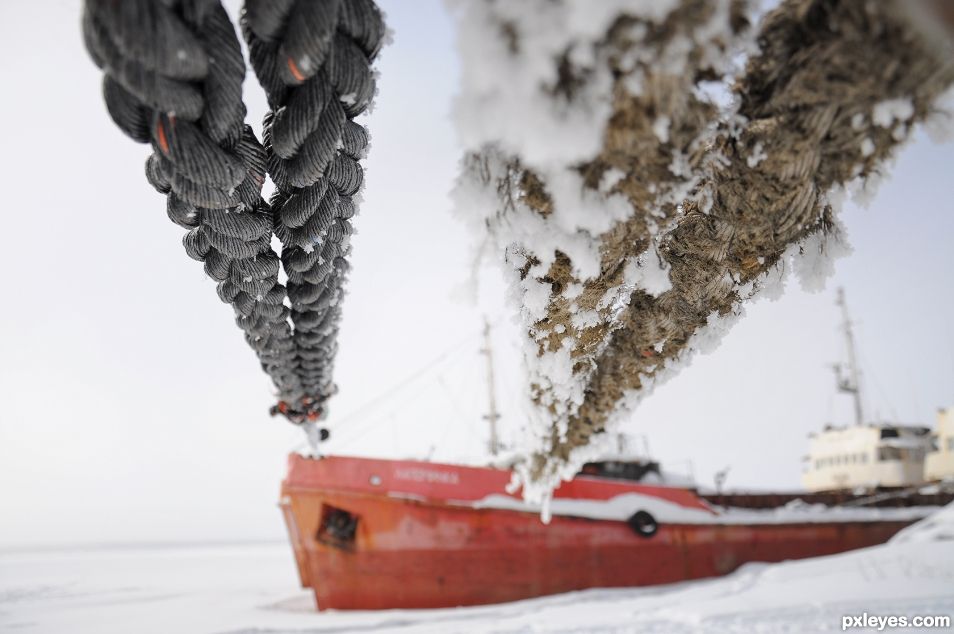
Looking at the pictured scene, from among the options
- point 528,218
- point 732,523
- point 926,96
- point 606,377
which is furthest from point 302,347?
point 732,523

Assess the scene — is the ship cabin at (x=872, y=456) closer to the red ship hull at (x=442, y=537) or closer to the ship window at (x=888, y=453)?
the ship window at (x=888, y=453)

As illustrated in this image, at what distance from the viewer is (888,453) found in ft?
43.7

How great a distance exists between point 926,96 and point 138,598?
14120 mm

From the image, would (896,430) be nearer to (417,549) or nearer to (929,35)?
(417,549)

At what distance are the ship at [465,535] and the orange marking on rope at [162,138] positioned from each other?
18.1 ft

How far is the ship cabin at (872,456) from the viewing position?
13.2 metres

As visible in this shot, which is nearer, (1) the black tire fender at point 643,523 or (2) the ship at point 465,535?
(2) the ship at point 465,535

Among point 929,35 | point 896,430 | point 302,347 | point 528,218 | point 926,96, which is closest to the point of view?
point 929,35

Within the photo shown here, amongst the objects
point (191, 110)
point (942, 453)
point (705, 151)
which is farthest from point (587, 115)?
point (942, 453)

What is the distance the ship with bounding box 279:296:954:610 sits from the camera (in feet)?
21.4

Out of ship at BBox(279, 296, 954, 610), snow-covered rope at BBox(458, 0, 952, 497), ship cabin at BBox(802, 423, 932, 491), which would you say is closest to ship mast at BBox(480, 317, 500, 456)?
ship at BBox(279, 296, 954, 610)

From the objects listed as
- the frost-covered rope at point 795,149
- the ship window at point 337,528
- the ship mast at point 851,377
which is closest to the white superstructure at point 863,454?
the ship mast at point 851,377

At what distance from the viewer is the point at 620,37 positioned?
827 millimetres

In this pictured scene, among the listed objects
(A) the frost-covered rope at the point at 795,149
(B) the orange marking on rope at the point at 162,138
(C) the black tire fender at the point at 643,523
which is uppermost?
(B) the orange marking on rope at the point at 162,138
